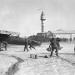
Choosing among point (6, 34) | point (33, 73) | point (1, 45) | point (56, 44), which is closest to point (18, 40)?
point (6, 34)

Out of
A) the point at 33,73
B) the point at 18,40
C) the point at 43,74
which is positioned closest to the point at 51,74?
the point at 43,74

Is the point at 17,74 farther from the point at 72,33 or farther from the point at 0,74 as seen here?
the point at 72,33

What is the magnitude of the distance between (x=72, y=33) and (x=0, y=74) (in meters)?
61.0

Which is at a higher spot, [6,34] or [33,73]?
[6,34]

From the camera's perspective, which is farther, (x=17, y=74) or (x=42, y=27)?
(x=42, y=27)

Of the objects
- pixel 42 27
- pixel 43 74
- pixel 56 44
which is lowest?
pixel 43 74

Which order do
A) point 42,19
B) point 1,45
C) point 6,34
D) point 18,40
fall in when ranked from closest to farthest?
point 1,45
point 6,34
point 18,40
point 42,19

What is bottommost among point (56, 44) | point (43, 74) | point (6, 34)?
point (43, 74)

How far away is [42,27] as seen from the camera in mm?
66812

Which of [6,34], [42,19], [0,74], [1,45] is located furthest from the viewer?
[42,19]

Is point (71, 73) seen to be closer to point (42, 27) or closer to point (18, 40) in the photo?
point (18, 40)

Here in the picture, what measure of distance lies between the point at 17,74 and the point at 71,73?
7.46ft

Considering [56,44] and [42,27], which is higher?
[42,27]

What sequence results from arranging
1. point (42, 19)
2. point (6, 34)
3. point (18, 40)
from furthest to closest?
point (42, 19), point (18, 40), point (6, 34)
